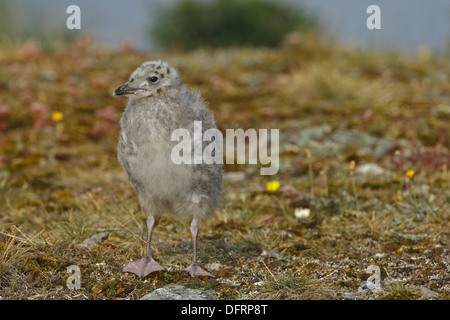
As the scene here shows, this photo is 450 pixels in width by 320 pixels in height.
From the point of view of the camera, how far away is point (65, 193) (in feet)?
23.9

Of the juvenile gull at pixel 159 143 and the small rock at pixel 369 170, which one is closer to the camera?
the juvenile gull at pixel 159 143

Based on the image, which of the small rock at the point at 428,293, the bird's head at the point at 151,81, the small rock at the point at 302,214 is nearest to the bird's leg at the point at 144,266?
the bird's head at the point at 151,81

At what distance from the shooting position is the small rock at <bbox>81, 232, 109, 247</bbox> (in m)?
5.50

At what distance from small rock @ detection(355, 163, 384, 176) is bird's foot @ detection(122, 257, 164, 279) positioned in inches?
140

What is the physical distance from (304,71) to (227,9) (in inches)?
203

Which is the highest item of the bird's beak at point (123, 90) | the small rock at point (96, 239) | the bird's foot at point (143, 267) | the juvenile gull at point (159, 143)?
the bird's beak at point (123, 90)

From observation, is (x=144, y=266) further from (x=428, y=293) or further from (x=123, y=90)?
(x=428, y=293)

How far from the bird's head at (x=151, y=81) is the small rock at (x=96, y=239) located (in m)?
1.45

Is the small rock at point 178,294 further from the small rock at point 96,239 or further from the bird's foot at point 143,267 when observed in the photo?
the small rock at point 96,239

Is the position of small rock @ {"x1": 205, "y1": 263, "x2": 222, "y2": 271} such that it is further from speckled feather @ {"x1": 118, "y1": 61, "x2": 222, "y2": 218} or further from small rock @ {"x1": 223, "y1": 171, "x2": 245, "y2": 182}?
small rock @ {"x1": 223, "y1": 171, "x2": 245, "y2": 182}

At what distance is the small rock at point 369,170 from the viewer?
25.1 feet

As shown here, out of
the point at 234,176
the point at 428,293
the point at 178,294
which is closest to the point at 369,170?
the point at 234,176

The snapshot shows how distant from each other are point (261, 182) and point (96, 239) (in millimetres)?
2707

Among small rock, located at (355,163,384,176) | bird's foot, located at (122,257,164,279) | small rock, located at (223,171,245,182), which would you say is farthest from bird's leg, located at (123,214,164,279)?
small rock, located at (355,163,384,176)
